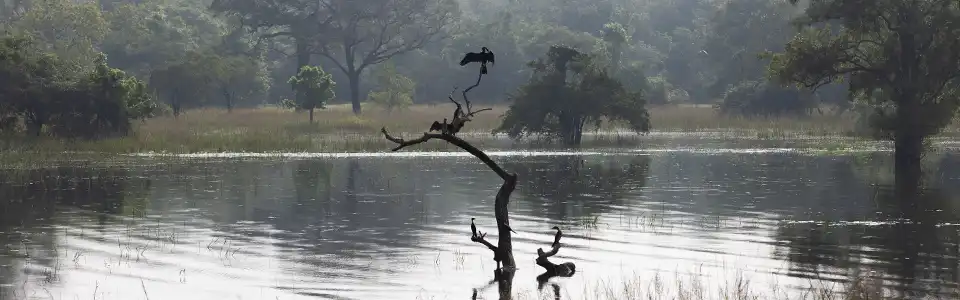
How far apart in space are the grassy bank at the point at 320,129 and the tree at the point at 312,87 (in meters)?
1.43

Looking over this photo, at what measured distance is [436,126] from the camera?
21.7 metres

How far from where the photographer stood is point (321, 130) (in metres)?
87.0

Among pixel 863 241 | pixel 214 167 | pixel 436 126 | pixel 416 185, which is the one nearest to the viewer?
pixel 436 126

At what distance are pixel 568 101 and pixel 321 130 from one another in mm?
21515

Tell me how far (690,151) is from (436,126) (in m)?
46.3

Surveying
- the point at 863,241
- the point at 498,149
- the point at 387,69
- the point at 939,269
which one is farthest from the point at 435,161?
the point at 387,69

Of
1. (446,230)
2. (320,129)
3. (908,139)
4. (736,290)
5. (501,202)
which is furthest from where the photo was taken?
(320,129)

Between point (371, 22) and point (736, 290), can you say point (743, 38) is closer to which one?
point (371, 22)

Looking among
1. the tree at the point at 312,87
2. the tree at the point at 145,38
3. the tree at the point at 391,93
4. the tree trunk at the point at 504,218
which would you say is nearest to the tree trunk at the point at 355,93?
the tree at the point at 391,93

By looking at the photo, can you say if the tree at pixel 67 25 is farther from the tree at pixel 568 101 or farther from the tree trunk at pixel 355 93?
the tree at pixel 568 101

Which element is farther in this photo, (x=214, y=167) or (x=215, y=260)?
(x=214, y=167)

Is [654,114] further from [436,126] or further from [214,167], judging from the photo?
[436,126]

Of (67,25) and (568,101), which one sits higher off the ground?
(67,25)

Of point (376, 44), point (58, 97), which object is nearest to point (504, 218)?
point (58, 97)
